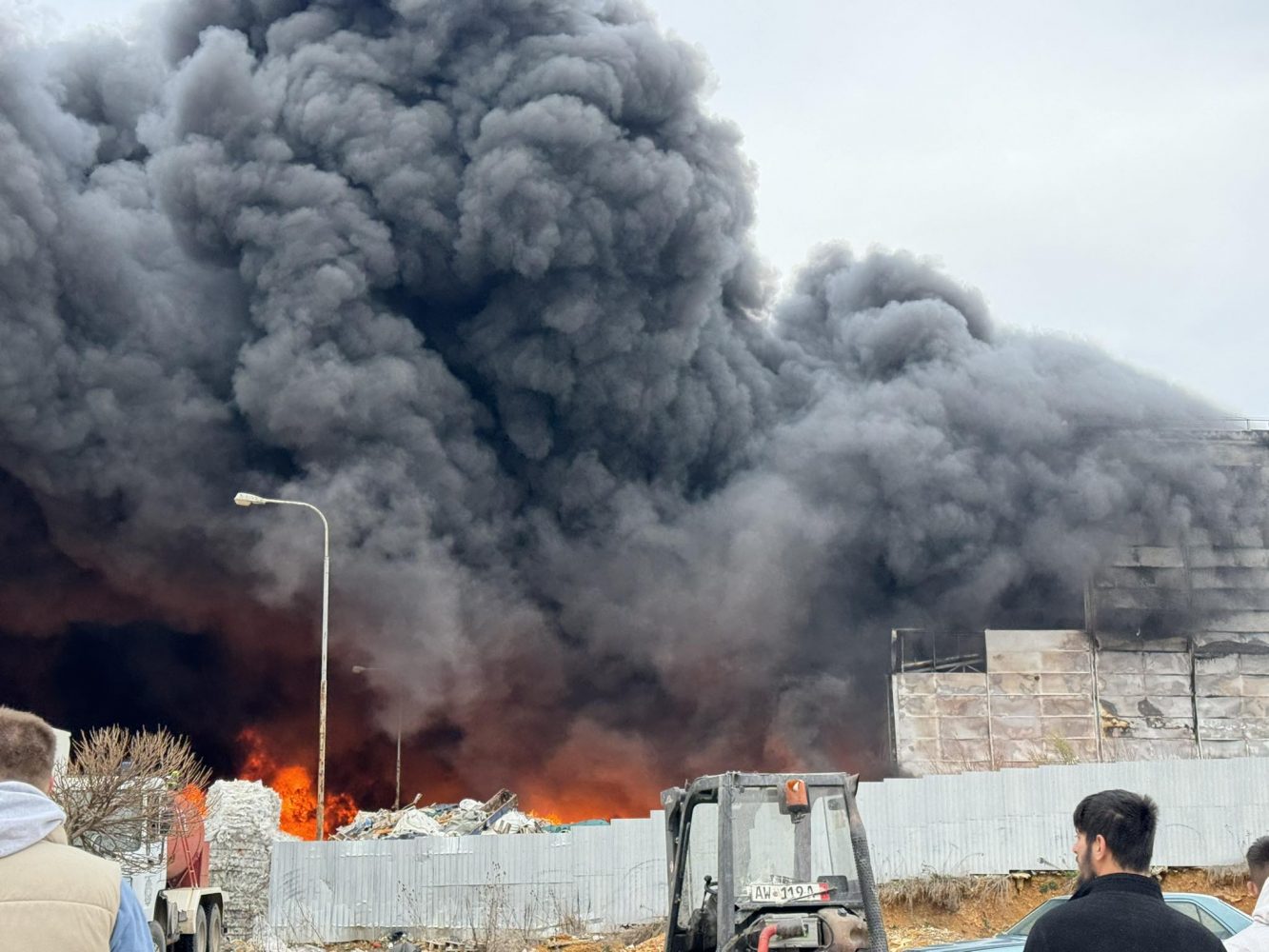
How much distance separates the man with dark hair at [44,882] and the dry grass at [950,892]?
770 inches

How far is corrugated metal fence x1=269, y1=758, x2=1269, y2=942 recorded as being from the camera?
2141 cm

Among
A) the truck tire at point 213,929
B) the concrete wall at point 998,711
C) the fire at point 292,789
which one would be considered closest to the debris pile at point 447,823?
the fire at point 292,789

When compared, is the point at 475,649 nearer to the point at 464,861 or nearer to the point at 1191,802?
the point at 464,861

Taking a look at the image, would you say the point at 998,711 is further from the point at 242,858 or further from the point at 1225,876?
the point at 242,858

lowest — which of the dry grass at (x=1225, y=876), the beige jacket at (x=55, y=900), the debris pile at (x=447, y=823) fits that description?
the dry grass at (x=1225, y=876)

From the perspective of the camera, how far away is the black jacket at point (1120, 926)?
13.1 ft

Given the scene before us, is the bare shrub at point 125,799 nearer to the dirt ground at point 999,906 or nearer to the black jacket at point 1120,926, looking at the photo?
the dirt ground at point 999,906

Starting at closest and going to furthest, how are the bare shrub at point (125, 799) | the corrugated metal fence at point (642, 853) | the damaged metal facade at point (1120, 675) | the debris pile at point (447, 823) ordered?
the bare shrub at point (125, 799)
the corrugated metal fence at point (642, 853)
the debris pile at point (447, 823)
the damaged metal facade at point (1120, 675)

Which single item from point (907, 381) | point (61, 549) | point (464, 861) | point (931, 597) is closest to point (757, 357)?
point (907, 381)

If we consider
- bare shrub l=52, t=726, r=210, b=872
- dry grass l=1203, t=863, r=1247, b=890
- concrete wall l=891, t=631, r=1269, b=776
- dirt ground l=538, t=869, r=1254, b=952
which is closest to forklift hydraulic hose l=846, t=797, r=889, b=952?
bare shrub l=52, t=726, r=210, b=872

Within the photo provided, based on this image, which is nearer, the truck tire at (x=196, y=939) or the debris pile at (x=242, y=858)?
the truck tire at (x=196, y=939)

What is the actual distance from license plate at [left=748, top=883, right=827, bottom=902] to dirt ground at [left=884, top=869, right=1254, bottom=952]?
12126 mm

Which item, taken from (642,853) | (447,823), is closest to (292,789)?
(447,823)

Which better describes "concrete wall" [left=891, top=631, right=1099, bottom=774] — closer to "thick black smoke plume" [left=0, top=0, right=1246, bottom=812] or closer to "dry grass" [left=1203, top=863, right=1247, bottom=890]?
"thick black smoke plume" [left=0, top=0, right=1246, bottom=812]
